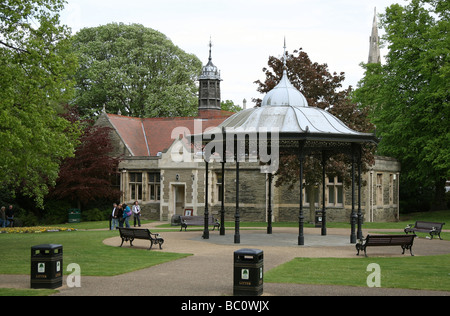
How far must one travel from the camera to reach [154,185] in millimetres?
40375

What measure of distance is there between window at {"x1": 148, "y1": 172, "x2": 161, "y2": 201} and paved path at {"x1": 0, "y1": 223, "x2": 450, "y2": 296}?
1656cm

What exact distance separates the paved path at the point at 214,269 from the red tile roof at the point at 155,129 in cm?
2219

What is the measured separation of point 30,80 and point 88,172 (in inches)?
826

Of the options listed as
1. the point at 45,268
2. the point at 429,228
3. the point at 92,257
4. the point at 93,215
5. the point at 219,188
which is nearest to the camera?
the point at 45,268

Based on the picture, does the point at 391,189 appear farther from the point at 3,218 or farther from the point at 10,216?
the point at 3,218

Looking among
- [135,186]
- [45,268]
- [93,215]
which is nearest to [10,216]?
[93,215]

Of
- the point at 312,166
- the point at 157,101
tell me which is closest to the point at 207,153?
the point at 312,166

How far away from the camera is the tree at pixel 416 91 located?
35250mm

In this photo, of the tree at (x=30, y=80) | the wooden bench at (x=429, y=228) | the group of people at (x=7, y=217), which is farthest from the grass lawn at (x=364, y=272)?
the group of people at (x=7, y=217)

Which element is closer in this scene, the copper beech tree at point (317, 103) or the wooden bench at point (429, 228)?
the wooden bench at point (429, 228)

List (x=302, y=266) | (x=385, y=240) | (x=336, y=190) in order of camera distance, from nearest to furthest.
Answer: (x=302, y=266), (x=385, y=240), (x=336, y=190)

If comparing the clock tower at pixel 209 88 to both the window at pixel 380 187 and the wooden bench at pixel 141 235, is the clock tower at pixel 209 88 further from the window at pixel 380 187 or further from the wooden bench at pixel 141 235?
the wooden bench at pixel 141 235

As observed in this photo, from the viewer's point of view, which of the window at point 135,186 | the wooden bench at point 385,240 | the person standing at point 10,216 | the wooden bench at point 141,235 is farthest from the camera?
the window at point 135,186
